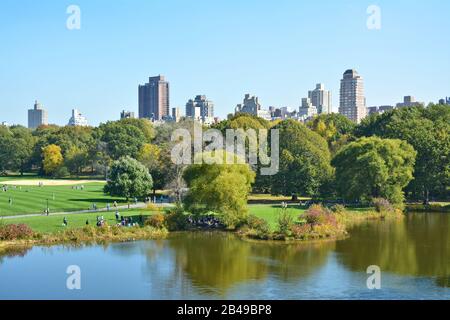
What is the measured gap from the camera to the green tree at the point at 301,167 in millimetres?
62594

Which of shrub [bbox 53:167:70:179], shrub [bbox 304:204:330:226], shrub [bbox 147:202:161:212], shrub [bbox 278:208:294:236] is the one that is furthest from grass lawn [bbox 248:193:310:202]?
shrub [bbox 53:167:70:179]

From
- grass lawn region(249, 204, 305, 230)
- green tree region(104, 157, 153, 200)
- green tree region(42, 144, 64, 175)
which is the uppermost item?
green tree region(42, 144, 64, 175)

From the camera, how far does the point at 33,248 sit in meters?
37.6

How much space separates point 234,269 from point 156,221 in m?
13.0

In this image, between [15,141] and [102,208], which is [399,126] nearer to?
[102,208]

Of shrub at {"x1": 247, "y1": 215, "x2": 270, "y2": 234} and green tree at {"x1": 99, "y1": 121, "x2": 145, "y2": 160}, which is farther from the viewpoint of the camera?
green tree at {"x1": 99, "y1": 121, "x2": 145, "y2": 160}

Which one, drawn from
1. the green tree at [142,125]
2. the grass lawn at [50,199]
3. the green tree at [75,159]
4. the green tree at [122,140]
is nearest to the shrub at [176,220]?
the grass lawn at [50,199]

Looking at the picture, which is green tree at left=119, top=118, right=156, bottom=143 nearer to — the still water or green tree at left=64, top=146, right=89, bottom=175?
green tree at left=64, top=146, right=89, bottom=175

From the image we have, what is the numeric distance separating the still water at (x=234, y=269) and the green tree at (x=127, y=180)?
14183 mm

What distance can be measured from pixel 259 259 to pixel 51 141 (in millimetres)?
75100

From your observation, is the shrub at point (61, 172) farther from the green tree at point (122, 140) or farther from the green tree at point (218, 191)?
the green tree at point (218, 191)

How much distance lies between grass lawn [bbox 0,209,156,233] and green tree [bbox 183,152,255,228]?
4.56 meters

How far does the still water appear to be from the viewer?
27328 millimetres
